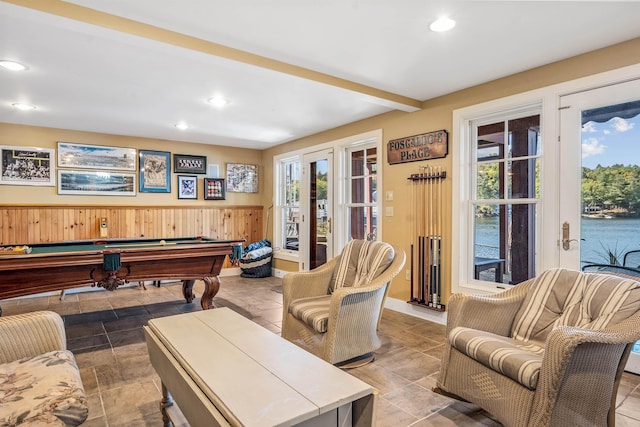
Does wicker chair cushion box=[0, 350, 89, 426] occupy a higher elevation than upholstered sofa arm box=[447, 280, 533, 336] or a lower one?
lower

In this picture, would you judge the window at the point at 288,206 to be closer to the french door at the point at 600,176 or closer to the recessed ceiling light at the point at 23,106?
the recessed ceiling light at the point at 23,106

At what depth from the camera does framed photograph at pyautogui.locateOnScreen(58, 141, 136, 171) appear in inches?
211

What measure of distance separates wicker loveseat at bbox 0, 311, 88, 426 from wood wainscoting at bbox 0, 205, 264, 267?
4124 millimetres

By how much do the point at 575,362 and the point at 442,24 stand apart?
209cm

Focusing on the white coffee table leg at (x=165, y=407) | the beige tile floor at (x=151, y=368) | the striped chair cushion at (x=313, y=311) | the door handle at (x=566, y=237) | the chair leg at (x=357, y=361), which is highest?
the door handle at (x=566, y=237)

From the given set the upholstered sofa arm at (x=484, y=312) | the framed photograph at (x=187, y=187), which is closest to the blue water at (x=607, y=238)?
the upholstered sofa arm at (x=484, y=312)

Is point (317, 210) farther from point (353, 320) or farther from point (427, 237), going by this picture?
point (353, 320)

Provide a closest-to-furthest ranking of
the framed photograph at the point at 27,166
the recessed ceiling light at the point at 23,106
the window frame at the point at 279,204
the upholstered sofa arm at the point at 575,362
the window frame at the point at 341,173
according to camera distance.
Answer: the upholstered sofa arm at the point at 575,362
the recessed ceiling light at the point at 23,106
the window frame at the point at 341,173
the framed photograph at the point at 27,166
the window frame at the point at 279,204

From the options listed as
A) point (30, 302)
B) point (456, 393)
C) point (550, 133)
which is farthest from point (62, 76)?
point (550, 133)

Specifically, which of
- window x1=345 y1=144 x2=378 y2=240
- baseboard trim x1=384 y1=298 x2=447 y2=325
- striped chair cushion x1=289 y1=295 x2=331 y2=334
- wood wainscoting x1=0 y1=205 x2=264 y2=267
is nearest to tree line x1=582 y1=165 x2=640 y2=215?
baseboard trim x1=384 y1=298 x2=447 y2=325

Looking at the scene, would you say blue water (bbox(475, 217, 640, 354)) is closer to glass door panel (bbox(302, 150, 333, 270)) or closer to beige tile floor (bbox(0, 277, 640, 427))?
beige tile floor (bbox(0, 277, 640, 427))

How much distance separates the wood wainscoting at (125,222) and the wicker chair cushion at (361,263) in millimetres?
3887

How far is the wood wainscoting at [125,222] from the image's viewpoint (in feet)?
16.7

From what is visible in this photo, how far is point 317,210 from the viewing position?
5812 millimetres
